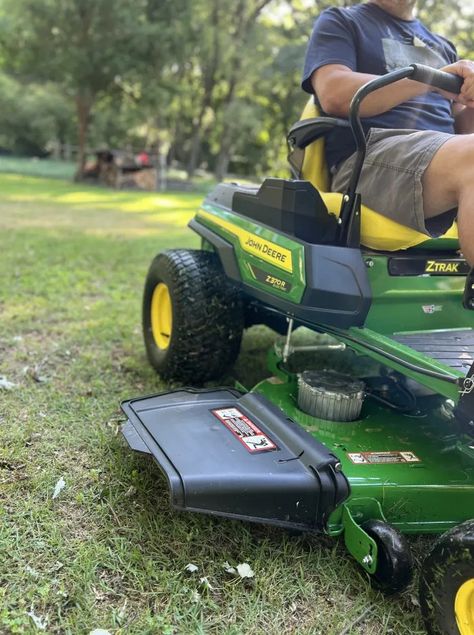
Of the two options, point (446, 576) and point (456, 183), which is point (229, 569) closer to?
point (446, 576)

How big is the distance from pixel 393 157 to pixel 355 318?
0.49 meters

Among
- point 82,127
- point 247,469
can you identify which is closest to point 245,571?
point 247,469

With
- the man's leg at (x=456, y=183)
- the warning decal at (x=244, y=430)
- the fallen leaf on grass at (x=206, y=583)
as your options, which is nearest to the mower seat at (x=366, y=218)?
the man's leg at (x=456, y=183)

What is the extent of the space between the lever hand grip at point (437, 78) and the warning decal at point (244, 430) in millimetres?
1159

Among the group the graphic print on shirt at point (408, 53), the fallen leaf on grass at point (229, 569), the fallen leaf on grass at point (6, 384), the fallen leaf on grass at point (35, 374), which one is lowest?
the fallen leaf on grass at point (229, 569)

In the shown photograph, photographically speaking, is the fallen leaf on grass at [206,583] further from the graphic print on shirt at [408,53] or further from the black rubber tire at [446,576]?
the graphic print on shirt at [408,53]

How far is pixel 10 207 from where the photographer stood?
8.66 meters

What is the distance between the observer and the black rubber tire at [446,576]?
1.28 m

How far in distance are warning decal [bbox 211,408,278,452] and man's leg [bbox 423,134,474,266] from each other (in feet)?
2.48

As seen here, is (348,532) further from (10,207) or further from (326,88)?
(10,207)

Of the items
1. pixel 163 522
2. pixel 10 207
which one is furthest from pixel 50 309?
pixel 10 207

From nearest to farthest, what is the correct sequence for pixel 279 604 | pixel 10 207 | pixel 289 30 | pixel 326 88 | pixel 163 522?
pixel 279 604, pixel 163 522, pixel 326 88, pixel 10 207, pixel 289 30

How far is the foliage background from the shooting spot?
15.3 m

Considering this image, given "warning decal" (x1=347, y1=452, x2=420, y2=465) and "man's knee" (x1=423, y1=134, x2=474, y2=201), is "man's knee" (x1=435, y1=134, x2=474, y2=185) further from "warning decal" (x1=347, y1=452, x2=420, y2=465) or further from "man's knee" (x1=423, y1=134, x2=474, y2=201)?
"warning decal" (x1=347, y1=452, x2=420, y2=465)
